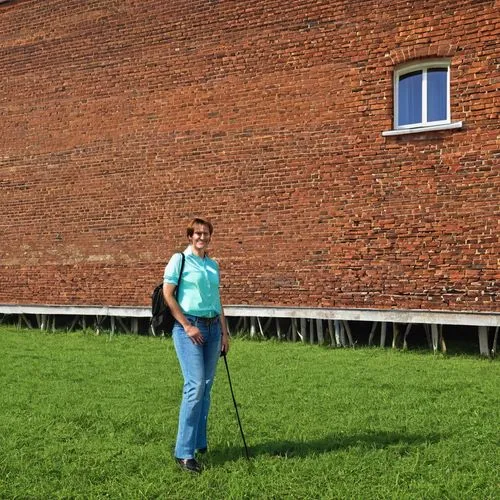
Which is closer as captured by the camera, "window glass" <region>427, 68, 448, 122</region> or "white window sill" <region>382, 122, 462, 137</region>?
"white window sill" <region>382, 122, 462, 137</region>

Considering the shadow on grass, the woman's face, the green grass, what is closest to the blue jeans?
the green grass

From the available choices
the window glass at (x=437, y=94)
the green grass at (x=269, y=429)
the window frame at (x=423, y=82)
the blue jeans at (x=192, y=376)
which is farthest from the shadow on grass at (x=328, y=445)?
the window glass at (x=437, y=94)

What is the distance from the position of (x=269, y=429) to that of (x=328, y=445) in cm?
69

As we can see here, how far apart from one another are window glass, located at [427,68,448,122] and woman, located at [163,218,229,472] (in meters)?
6.88

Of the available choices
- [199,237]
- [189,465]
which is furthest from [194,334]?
[189,465]

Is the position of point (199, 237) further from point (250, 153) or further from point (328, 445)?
point (250, 153)

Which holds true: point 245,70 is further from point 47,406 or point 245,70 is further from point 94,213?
point 47,406

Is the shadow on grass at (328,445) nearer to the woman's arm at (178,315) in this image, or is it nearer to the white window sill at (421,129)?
the woman's arm at (178,315)

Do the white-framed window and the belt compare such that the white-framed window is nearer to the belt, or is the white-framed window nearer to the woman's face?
the woman's face

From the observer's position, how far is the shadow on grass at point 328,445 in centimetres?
513

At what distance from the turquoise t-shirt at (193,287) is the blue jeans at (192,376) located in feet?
0.29

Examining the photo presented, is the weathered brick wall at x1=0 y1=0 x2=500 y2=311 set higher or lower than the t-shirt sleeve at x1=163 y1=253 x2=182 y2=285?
higher

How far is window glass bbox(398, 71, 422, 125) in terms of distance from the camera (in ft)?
35.1

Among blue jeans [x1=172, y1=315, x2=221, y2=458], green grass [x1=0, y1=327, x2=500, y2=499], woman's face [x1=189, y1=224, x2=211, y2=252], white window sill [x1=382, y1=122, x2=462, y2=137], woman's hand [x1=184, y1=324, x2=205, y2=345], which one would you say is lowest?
green grass [x1=0, y1=327, x2=500, y2=499]
